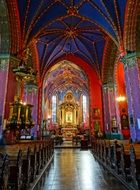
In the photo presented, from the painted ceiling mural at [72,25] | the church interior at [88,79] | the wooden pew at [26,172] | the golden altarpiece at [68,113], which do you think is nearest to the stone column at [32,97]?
the church interior at [88,79]

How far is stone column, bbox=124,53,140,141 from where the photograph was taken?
10133 millimetres

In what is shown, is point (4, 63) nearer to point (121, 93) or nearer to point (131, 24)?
point (131, 24)

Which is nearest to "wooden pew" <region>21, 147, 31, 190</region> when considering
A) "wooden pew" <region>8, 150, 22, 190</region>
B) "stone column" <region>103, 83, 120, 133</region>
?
"wooden pew" <region>8, 150, 22, 190</region>

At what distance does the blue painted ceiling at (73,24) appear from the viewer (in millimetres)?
11812

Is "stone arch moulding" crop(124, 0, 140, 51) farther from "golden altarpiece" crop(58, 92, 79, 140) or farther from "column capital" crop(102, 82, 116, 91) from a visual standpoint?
"golden altarpiece" crop(58, 92, 79, 140)

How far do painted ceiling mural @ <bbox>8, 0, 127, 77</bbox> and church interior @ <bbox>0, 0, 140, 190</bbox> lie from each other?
62 millimetres

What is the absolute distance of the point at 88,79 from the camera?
63.2 feet

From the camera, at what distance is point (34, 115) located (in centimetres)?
1753

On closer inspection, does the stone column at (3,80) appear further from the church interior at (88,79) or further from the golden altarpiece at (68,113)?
the golden altarpiece at (68,113)

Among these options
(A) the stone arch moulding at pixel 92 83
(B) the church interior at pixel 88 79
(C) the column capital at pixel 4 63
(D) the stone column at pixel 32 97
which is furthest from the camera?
(A) the stone arch moulding at pixel 92 83

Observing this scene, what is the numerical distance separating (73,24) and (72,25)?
161 millimetres

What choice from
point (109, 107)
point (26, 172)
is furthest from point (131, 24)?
point (26, 172)

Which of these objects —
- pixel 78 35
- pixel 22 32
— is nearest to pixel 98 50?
pixel 78 35

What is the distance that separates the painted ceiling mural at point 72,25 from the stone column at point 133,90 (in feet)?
5.96
